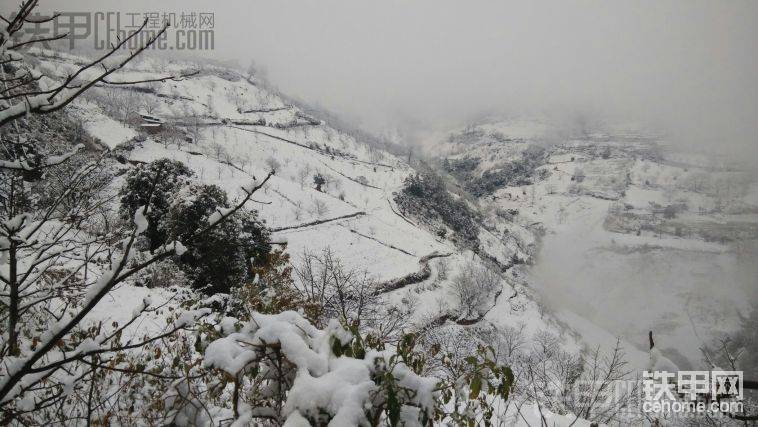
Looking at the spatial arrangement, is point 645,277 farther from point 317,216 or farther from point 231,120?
point 231,120

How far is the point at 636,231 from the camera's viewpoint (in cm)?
8288

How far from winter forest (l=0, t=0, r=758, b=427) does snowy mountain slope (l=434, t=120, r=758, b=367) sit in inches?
25.8

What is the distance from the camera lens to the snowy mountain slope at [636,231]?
5359 cm

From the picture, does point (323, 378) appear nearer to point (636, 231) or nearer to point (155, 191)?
point (155, 191)

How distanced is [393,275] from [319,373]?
23.0 meters

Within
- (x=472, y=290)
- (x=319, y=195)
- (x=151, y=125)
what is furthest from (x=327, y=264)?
(x=151, y=125)

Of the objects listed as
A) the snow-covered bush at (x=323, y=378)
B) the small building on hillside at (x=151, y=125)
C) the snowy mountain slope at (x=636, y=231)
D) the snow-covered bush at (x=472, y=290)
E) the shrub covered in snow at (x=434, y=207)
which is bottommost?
the snowy mountain slope at (x=636, y=231)

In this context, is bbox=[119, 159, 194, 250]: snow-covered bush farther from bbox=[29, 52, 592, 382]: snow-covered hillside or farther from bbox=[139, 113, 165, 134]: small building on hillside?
bbox=[139, 113, 165, 134]: small building on hillside

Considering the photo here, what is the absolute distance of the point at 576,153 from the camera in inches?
5300

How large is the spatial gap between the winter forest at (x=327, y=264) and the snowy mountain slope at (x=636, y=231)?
66cm

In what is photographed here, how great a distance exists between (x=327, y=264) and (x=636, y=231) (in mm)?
92628

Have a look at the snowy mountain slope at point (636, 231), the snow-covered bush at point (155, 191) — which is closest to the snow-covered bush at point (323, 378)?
the snow-covered bush at point (155, 191)

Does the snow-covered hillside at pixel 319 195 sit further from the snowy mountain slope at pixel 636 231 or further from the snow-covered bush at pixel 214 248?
the snowy mountain slope at pixel 636 231

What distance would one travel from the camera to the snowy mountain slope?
53594 millimetres
